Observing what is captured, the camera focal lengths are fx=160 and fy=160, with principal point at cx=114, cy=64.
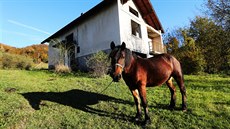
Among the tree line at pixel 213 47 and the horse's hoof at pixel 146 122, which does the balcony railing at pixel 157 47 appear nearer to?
the tree line at pixel 213 47

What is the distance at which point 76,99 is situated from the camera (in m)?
5.57

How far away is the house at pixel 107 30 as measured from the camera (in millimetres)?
13023

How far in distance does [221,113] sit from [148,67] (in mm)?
2465

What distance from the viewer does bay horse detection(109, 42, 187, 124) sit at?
11.7ft

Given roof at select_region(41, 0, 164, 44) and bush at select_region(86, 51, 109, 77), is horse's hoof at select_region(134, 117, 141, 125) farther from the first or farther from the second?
roof at select_region(41, 0, 164, 44)

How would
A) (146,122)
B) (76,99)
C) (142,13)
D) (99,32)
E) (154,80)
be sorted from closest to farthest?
(146,122), (154,80), (76,99), (99,32), (142,13)

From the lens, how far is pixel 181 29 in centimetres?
2494

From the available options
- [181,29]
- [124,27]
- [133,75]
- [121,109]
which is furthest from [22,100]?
[181,29]

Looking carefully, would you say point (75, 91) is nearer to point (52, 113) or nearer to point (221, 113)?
point (52, 113)

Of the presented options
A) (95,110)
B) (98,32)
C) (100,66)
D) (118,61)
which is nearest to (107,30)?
(98,32)

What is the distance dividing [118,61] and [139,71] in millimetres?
650

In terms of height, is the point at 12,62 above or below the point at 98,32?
below

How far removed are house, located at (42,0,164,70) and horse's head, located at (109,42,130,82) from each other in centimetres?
877

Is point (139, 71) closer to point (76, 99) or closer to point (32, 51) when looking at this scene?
point (76, 99)
